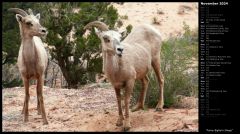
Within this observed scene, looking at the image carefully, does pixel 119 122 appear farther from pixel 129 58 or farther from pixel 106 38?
pixel 106 38

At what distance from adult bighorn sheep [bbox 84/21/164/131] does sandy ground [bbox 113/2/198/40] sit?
14.9 metres

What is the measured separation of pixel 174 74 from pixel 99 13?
21.1 ft

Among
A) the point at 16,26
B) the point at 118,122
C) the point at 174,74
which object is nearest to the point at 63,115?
the point at 118,122

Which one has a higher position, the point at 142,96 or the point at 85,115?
the point at 142,96

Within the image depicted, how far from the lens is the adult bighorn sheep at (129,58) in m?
10.4

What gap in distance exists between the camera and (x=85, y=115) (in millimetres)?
12273

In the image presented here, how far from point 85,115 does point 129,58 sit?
1911 mm

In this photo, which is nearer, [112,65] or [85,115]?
[112,65]

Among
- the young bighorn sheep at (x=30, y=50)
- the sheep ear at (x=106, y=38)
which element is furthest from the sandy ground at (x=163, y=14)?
the sheep ear at (x=106, y=38)

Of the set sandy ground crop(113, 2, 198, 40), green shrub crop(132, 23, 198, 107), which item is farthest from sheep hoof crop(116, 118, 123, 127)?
sandy ground crop(113, 2, 198, 40)

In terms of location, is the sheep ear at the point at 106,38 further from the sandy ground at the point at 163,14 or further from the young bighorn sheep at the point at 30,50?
the sandy ground at the point at 163,14

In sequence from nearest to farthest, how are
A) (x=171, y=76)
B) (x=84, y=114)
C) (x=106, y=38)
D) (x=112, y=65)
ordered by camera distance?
(x=106, y=38), (x=112, y=65), (x=84, y=114), (x=171, y=76)

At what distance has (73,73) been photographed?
1798 centimetres

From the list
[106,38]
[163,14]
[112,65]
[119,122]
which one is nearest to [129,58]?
[112,65]
